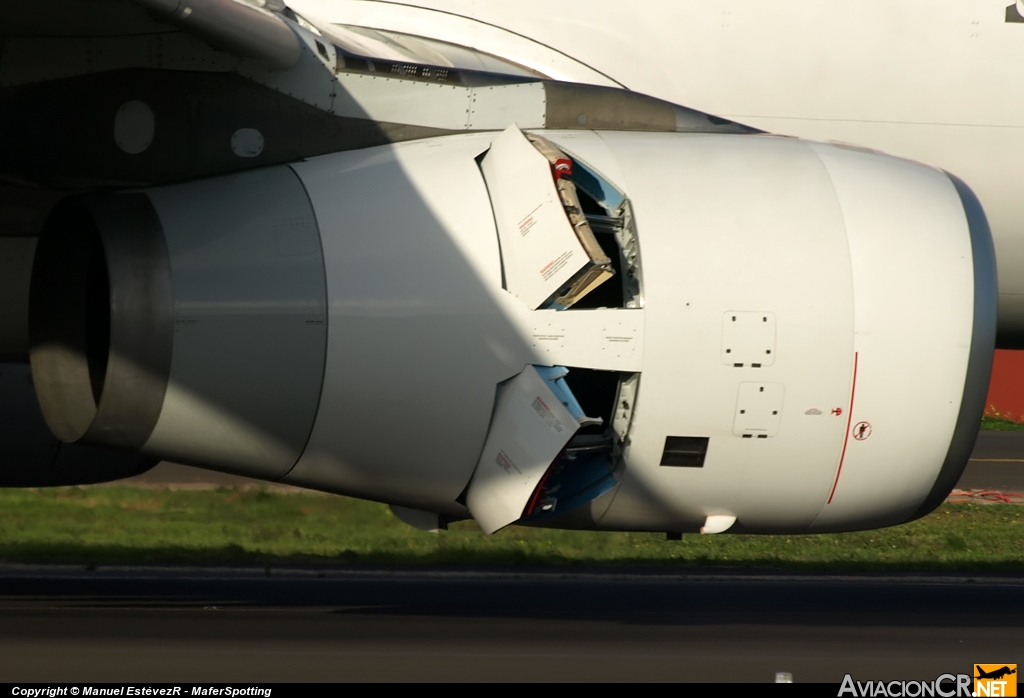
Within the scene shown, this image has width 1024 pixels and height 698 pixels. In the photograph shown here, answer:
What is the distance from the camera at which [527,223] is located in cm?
680

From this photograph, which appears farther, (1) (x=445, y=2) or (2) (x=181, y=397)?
(1) (x=445, y=2)

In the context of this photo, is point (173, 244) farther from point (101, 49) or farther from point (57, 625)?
point (57, 625)

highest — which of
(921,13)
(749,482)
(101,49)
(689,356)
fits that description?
(921,13)

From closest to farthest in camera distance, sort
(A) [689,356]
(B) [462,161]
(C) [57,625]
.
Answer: (A) [689,356], (B) [462,161], (C) [57,625]

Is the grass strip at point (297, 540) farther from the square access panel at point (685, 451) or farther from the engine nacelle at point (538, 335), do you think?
the square access panel at point (685, 451)

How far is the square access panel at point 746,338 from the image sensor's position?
6746 mm

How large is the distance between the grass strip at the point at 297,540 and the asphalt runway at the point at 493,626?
588 millimetres

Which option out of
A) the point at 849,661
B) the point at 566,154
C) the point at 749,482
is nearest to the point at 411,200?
the point at 566,154

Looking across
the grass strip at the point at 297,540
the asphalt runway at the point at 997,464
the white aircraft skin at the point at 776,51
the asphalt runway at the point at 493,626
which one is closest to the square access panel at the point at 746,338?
the asphalt runway at the point at 493,626

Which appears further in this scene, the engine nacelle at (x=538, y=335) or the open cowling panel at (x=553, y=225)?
the engine nacelle at (x=538, y=335)

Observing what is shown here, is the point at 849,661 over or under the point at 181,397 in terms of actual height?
under

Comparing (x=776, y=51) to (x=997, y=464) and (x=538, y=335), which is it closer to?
(x=538, y=335)

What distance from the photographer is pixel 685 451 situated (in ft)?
22.5

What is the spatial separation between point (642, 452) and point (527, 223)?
1.33 metres
